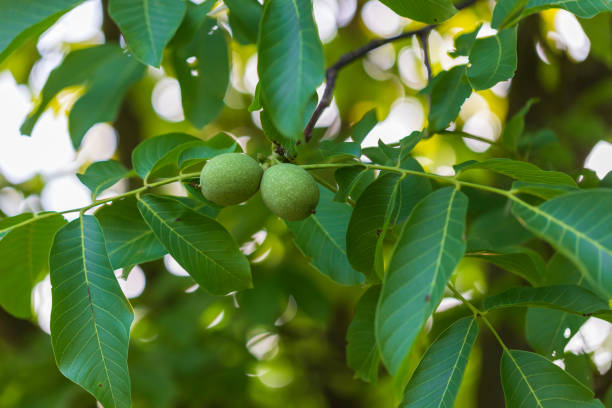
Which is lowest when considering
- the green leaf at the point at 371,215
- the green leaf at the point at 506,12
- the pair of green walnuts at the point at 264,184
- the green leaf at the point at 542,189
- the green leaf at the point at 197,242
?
the green leaf at the point at 197,242

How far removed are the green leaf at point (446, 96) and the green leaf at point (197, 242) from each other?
508 mm

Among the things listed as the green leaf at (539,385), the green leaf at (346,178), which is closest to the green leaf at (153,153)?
the green leaf at (346,178)

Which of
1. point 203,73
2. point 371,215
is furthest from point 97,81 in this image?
point 371,215

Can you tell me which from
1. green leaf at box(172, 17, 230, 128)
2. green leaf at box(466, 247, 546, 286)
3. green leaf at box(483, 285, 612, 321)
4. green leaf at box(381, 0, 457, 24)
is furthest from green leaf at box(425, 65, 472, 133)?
green leaf at box(172, 17, 230, 128)

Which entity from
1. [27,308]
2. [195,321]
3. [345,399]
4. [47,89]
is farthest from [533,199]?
[345,399]

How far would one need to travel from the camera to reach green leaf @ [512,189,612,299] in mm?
742

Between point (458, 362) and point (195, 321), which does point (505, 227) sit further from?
point (195, 321)

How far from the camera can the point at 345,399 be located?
3074 millimetres

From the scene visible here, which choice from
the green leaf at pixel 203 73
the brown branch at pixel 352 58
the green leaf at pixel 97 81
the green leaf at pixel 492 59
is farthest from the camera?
the green leaf at pixel 97 81

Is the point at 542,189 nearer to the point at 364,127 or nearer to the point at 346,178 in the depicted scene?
the point at 346,178

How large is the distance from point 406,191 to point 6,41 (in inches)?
32.4

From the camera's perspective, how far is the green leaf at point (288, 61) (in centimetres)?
84

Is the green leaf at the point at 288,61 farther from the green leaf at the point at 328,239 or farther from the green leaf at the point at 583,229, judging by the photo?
the green leaf at the point at 328,239

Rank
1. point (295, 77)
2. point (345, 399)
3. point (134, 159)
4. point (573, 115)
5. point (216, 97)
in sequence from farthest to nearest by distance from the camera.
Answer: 1. point (345, 399)
2. point (573, 115)
3. point (216, 97)
4. point (134, 159)
5. point (295, 77)
